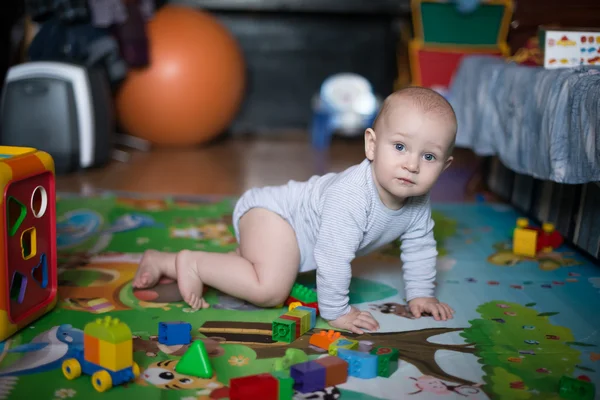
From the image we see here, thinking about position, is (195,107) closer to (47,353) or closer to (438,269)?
(438,269)

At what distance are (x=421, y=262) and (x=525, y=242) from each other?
1.69 ft

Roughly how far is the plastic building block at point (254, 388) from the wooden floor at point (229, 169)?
1.51m

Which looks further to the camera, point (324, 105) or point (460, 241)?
point (324, 105)

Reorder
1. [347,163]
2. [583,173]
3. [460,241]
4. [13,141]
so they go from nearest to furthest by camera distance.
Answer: [583,173] → [460,241] → [13,141] → [347,163]

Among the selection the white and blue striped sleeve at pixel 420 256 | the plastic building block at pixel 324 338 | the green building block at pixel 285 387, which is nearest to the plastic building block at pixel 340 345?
the plastic building block at pixel 324 338

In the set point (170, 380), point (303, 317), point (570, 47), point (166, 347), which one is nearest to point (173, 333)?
point (166, 347)

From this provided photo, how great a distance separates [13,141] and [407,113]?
6.26ft

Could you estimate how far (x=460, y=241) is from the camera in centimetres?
190

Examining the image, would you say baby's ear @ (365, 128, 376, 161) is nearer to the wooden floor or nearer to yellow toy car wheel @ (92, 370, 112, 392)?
yellow toy car wheel @ (92, 370, 112, 392)

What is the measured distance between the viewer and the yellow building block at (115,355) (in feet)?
3.30

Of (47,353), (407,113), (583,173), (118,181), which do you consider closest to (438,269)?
(583,173)

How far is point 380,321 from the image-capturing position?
1332 mm

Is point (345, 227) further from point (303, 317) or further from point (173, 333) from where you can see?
point (173, 333)

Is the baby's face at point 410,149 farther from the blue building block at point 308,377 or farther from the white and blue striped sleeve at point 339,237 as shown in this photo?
the blue building block at point 308,377
